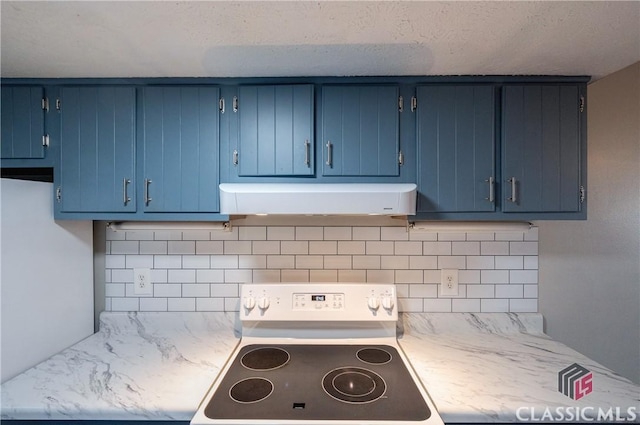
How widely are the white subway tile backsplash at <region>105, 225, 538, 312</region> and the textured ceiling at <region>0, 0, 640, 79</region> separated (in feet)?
2.66

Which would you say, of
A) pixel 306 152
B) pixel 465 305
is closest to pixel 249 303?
pixel 306 152

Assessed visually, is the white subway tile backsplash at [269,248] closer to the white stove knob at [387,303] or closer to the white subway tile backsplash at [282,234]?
the white subway tile backsplash at [282,234]

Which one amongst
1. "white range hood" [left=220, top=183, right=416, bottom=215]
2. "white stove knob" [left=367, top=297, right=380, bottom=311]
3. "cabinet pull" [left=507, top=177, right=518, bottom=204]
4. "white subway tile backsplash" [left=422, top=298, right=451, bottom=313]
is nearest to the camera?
"white range hood" [left=220, top=183, right=416, bottom=215]

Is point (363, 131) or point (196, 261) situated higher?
point (363, 131)

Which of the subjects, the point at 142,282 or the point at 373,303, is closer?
the point at 373,303

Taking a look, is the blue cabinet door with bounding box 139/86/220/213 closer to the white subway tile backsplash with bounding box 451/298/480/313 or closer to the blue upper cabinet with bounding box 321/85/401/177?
the blue upper cabinet with bounding box 321/85/401/177

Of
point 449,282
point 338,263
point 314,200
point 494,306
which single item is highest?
point 314,200

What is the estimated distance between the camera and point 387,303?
152cm

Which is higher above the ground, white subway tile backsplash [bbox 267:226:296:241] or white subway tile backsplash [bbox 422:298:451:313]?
white subway tile backsplash [bbox 267:226:296:241]

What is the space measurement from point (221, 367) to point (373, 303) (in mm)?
741

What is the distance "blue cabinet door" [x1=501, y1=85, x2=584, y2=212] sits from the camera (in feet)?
4.59

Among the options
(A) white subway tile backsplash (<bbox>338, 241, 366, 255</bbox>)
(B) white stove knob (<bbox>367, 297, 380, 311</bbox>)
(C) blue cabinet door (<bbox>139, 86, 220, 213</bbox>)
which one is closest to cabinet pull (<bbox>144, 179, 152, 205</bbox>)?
(C) blue cabinet door (<bbox>139, 86, 220, 213</bbox>)

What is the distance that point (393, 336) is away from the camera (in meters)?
1.56

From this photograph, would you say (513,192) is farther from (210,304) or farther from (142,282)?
(142,282)
